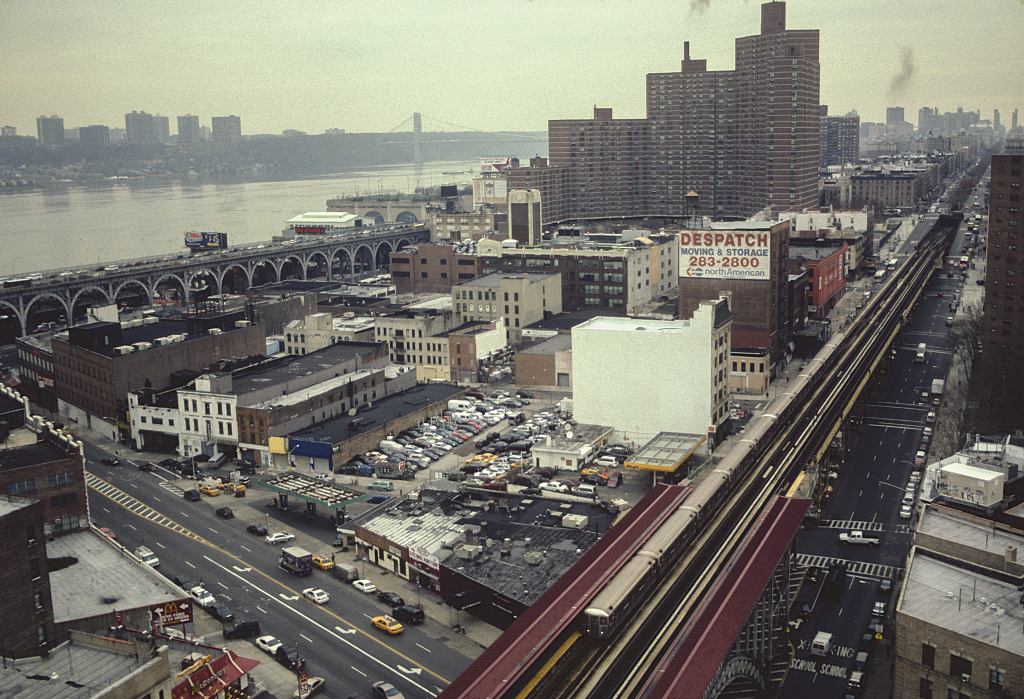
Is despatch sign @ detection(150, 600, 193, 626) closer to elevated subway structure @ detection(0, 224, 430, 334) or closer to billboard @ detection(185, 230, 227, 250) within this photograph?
elevated subway structure @ detection(0, 224, 430, 334)

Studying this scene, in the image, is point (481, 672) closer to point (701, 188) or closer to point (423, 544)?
point (423, 544)

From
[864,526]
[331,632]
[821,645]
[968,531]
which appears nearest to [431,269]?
[864,526]

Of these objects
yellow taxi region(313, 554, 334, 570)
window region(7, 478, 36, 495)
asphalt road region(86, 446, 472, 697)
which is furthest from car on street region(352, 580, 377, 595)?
window region(7, 478, 36, 495)

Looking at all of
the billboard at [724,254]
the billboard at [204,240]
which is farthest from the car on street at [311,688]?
the billboard at [204,240]

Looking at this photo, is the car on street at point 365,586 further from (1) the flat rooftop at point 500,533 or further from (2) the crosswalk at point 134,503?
(2) the crosswalk at point 134,503

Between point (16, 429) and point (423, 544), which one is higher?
point (16, 429)

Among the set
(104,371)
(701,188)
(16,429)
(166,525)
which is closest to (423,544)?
(166,525)
